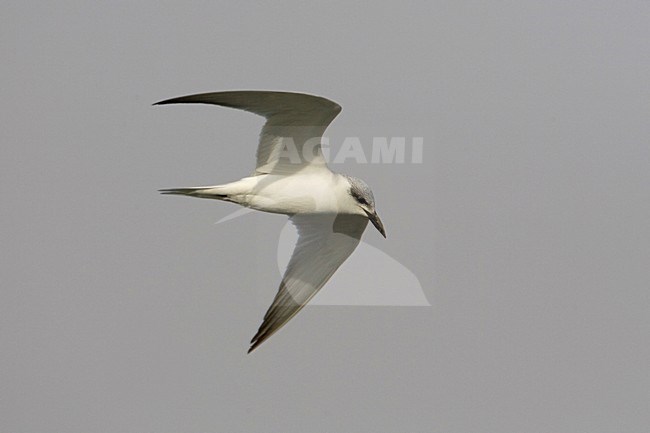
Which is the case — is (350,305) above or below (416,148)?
below

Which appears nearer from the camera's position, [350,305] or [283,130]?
[283,130]

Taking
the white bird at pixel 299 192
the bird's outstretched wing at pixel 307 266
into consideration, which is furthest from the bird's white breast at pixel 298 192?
the bird's outstretched wing at pixel 307 266

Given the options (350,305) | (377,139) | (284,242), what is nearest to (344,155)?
(377,139)

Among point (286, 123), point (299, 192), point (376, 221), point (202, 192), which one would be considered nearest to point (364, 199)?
point (376, 221)

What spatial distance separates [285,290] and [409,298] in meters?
0.47

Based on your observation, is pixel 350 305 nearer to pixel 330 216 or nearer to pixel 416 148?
pixel 330 216

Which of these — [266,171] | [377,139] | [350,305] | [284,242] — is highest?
[377,139]

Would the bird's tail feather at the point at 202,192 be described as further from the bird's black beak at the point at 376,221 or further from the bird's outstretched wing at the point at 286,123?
the bird's black beak at the point at 376,221

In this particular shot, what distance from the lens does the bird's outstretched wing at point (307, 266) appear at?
229 cm

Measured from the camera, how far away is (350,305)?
2.48 meters

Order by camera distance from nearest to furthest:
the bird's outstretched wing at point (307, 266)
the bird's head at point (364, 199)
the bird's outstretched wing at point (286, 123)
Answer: the bird's outstretched wing at point (286, 123) → the bird's head at point (364, 199) → the bird's outstretched wing at point (307, 266)

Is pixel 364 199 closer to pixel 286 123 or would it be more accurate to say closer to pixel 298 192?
pixel 298 192

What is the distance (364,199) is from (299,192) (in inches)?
7.5

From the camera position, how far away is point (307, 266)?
2.33m
